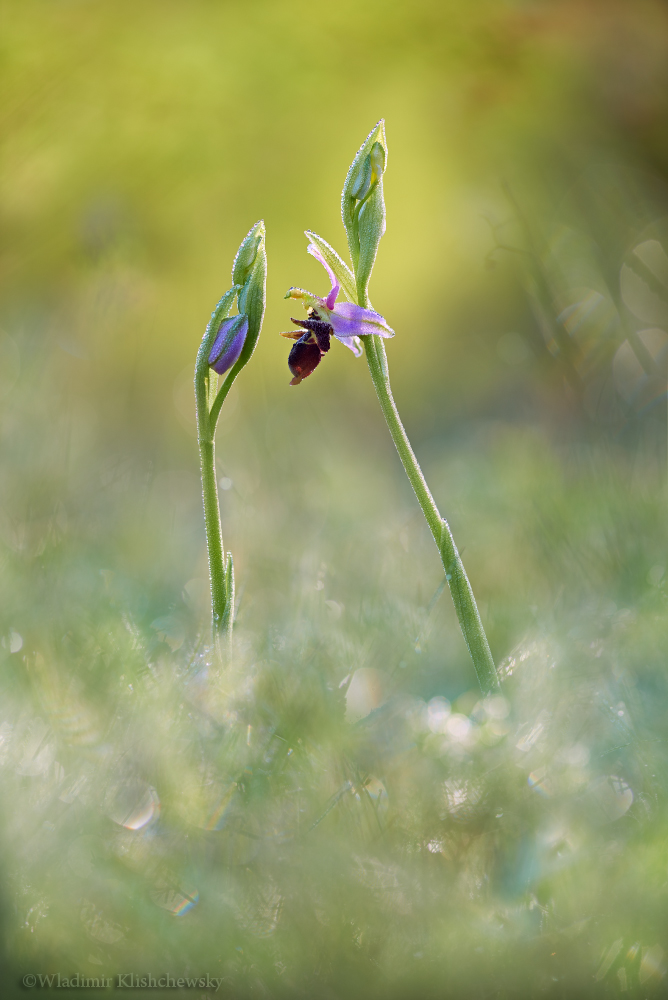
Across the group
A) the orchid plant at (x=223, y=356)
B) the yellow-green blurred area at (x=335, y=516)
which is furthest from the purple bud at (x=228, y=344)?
the yellow-green blurred area at (x=335, y=516)

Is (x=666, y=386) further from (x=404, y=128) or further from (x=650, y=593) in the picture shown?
(x=404, y=128)

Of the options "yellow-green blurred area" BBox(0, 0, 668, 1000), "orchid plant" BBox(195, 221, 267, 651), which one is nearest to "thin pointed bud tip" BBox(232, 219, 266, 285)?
"orchid plant" BBox(195, 221, 267, 651)

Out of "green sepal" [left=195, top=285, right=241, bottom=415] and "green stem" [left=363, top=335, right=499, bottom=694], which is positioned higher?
"green sepal" [left=195, top=285, right=241, bottom=415]

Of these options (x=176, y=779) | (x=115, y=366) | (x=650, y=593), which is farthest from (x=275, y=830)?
(x=115, y=366)

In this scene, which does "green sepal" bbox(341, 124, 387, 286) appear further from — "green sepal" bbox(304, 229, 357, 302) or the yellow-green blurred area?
the yellow-green blurred area

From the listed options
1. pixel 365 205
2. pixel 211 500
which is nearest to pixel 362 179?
pixel 365 205

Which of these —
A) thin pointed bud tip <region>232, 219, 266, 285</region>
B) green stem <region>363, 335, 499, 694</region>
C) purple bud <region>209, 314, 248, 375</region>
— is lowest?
green stem <region>363, 335, 499, 694</region>

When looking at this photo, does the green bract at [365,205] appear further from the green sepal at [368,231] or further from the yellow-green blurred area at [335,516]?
the yellow-green blurred area at [335,516]

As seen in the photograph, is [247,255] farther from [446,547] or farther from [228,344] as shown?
[446,547]
